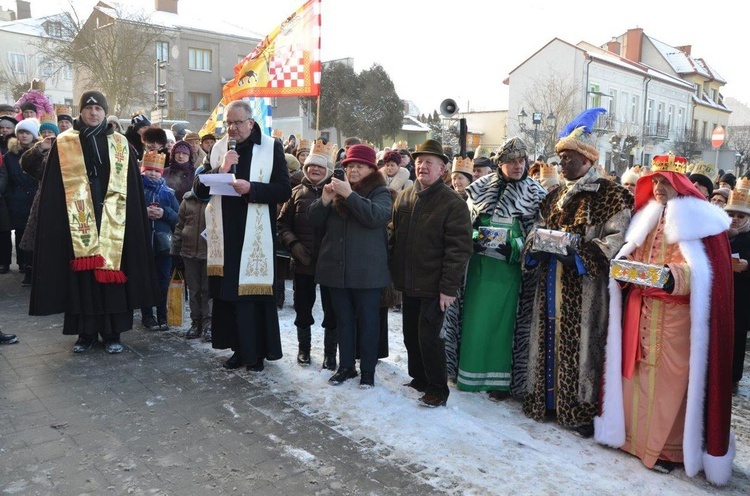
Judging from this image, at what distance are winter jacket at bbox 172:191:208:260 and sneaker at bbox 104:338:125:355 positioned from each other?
3.48 feet

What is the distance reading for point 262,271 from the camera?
521cm

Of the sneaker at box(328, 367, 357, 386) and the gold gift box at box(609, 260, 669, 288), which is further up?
the gold gift box at box(609, 260, 669, 288)

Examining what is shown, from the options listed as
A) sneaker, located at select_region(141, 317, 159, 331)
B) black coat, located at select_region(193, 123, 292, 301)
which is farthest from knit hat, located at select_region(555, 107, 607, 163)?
sneaker, located at select_region(141, 317, 159, 331)

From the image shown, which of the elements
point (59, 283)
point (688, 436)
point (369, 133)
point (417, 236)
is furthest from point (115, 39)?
point (688, 436)

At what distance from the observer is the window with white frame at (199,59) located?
40375mm

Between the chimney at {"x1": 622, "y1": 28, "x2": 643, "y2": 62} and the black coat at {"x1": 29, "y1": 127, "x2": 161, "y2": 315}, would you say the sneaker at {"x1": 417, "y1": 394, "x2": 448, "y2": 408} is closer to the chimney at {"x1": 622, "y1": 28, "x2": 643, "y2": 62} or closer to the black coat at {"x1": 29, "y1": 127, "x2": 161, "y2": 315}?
the black coat at {"x1": 29, "y1": 127, "x2": 161, "y2": 315}

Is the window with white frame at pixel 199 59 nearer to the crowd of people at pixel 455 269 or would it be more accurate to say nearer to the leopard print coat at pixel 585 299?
the crowd of people at pixel 455 269

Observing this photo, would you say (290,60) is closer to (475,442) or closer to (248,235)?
A: (248,235)

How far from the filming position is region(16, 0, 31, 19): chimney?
208 feet

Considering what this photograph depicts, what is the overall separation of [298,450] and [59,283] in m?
3.04

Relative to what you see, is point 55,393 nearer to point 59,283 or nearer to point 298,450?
point 59,283

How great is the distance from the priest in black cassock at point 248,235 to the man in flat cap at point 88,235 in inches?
37.2

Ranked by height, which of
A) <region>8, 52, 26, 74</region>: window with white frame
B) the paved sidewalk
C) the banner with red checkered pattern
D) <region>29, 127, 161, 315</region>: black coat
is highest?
<region>8, 52, 26, 74</region>: window with white frame

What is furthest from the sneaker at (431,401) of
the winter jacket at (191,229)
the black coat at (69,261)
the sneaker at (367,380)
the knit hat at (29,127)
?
the knit hat at (29,127)
